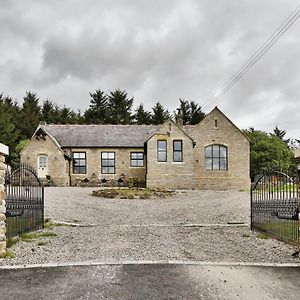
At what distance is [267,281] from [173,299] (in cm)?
168

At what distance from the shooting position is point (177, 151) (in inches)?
1245

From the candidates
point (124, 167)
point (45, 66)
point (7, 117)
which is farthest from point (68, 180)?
point (7, 117)

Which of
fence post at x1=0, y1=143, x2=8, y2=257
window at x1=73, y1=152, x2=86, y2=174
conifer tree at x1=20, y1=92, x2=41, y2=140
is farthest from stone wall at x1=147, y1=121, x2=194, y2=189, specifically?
conifer tree at x1=20, y1=92, x2=41, y2=140

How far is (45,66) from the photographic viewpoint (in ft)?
123

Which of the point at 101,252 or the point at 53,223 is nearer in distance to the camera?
the point at 101,252

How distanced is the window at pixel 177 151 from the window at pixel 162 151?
0.76 m

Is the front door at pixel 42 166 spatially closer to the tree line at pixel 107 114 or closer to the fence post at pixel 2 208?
the tree line at pixel 107 114

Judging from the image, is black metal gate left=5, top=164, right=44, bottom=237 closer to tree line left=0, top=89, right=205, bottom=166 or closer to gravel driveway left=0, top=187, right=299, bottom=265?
gravel driveway left=0, top=187, right=299, bottom=265

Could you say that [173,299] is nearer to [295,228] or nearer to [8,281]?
[8,281]

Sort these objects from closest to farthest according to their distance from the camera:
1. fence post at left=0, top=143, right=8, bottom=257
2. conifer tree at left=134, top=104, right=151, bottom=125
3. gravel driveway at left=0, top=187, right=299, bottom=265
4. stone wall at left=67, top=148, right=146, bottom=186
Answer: fence post at left=0, top=143, right=8, bottom=257, gravel driveway at left=0, top=187, right=299, bottom=265, stone wall at left=67, top=148, right=146, bottom=186, conifer tree at left=134, top=104, right=151, bottom=125

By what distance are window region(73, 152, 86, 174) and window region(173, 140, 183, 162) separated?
8.54m

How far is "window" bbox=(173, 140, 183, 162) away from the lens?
31.5 meters

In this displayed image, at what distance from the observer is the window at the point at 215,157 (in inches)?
1289

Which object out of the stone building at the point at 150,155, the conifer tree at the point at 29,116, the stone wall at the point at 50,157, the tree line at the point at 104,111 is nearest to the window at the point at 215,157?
the stone building at the point at 150,155
